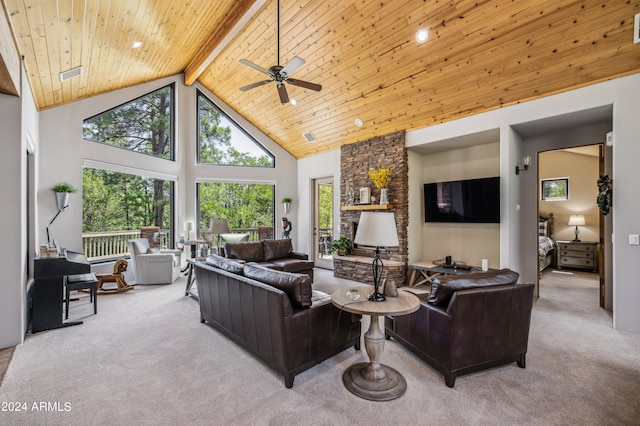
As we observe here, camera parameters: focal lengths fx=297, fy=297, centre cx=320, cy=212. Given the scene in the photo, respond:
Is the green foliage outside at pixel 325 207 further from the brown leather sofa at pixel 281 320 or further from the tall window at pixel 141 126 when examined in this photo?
the brown leather sofa at pixel 281 320

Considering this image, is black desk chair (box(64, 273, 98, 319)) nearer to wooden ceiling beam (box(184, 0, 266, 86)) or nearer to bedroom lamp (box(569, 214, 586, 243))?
wooden ceiling beam (box(184, 0, 266, 86))

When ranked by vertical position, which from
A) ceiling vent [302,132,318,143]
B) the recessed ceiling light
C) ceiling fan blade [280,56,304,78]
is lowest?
ceiling fan blade [280,56,304,78]

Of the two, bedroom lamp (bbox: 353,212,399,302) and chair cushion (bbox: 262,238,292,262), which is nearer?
bedroom lamp (bbox: 353,212,399,302)

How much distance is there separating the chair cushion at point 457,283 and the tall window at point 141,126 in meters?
6.00

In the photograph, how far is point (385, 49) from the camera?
3984 millimetres

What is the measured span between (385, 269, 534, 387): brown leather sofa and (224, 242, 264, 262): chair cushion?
3456mm

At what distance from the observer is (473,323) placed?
7.55ft

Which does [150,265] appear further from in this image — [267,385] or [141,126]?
[267,385]

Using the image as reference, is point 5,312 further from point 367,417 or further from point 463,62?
point 463,62

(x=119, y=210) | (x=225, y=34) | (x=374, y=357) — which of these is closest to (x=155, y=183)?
(x=119, y=210)

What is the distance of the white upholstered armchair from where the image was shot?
5.47m

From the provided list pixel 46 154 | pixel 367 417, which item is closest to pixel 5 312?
pixel 46 154

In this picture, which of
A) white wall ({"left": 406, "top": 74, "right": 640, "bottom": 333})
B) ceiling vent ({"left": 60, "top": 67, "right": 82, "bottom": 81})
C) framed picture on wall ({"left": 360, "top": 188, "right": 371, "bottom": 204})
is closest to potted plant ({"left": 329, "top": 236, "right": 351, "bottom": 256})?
framed picture on wall ({"left": 360, "top": 188, "right": 371, "bottom": 204})

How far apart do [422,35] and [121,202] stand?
602 cm
